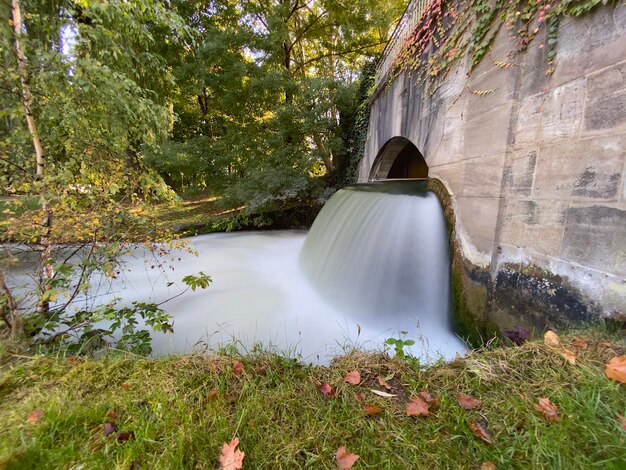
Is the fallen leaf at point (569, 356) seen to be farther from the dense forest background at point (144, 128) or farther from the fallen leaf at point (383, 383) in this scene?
the dense forest background at point (144, 128)

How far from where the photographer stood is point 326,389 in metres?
1.52

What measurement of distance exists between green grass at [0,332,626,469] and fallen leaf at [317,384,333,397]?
28 mm

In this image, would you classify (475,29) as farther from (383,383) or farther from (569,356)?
(383,383)

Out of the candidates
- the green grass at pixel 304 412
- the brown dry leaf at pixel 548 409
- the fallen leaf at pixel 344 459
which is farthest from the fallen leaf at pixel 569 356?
the fallen leaf at pixel 344 459

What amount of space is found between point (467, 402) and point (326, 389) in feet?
2.36

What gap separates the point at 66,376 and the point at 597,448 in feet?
8.37

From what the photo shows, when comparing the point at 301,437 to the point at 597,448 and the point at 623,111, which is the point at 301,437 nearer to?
the point at 597,448

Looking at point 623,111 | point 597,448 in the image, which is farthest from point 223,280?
point 623,111

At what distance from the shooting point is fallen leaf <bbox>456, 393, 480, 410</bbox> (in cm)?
136

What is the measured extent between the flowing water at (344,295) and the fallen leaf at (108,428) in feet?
3.81

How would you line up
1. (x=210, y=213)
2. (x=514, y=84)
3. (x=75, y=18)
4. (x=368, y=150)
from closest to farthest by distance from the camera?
(x=75, y=18) < (x=514, y=84) < (x=368, y=150) < (x=210, y=213)

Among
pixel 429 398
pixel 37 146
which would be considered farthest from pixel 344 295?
pixel 37 146

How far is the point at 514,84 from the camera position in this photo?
2.56 metres

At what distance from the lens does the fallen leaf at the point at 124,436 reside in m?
1.19
